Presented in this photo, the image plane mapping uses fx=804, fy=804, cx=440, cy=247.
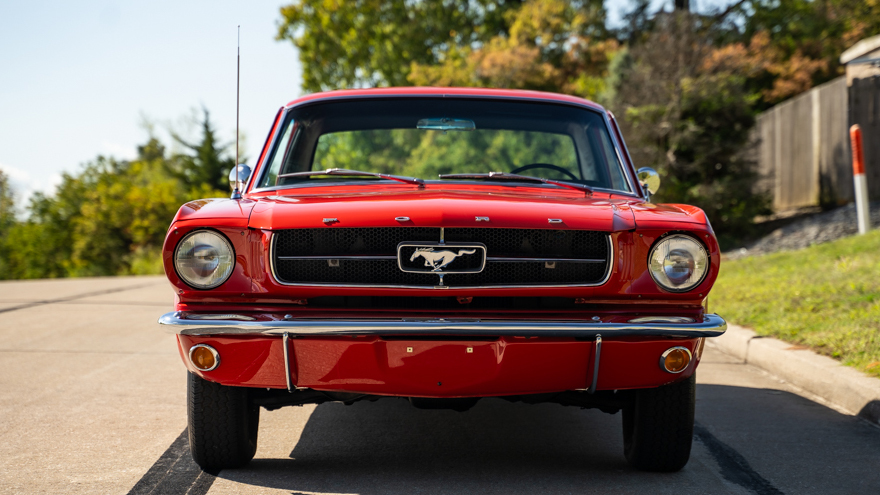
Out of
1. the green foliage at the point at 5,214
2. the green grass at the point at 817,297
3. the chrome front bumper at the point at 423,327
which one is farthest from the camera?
the green foliage at the point at 5,214

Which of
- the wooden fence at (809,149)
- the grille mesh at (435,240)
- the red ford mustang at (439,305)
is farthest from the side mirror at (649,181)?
the wooden fence at (809,149)

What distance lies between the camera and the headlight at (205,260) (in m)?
2.97

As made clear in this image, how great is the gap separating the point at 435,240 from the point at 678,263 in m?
0.92

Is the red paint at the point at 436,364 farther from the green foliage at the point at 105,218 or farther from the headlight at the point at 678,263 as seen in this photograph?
the green foliage at the point at 105,218

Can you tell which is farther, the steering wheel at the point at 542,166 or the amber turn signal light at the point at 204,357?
the steering wheel at the point at 542,166

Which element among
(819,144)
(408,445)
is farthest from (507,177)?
(819,144)

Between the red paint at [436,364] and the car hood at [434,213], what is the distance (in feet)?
1.40

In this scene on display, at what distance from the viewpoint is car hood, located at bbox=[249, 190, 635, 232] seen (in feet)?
9.66

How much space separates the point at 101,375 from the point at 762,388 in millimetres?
4428

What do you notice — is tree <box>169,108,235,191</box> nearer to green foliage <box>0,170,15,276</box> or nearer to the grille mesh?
green foliage <box>0,170,15,276</box>

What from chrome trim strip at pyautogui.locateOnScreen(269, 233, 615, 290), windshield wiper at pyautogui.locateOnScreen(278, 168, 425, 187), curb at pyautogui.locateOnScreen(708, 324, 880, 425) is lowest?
curb at pyautogui.locateOnScreen(708, 324, 880, 425)

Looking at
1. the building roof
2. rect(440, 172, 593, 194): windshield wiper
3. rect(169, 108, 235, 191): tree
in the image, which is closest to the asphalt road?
rect(440, 172, 593, 194): windshield wiper

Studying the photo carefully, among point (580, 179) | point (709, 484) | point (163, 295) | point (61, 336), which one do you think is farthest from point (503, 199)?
point (163, 295)

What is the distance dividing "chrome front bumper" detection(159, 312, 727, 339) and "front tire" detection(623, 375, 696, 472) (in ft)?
1.30
